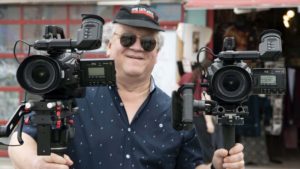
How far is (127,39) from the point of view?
2.47 metres

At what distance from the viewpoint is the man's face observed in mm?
2467

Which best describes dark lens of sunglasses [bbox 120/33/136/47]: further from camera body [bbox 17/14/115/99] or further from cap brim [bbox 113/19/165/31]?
camera body [bbox 17/14/115/99]

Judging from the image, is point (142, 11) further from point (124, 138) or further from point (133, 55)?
point (124, 138)

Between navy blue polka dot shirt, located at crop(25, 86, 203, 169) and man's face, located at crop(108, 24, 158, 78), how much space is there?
0.16m

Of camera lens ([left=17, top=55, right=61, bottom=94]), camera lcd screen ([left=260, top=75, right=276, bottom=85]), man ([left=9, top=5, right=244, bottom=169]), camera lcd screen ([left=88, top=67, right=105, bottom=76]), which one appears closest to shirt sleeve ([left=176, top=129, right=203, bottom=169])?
man ([left=9, top=5, right=244, bottom=169])

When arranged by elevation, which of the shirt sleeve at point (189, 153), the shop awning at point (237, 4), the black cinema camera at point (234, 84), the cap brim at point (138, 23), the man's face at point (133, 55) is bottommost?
the shirt sleeve at point (189, 153)

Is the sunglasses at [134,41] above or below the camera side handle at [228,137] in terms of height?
above

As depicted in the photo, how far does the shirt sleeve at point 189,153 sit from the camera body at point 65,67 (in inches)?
22.8

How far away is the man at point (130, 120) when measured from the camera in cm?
247

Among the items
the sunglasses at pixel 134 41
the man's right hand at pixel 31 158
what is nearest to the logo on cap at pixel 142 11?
the sunglasses at pixel 134 41

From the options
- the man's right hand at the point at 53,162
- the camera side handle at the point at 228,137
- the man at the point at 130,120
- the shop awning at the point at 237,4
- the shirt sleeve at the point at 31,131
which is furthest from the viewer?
the shop awning at the point at 237,4

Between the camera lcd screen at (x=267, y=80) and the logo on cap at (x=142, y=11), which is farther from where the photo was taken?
the logo on cap at (x=142, y=11)

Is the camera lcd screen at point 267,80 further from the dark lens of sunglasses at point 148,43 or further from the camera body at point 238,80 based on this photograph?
the dark lens of sunglasses at point 148,43

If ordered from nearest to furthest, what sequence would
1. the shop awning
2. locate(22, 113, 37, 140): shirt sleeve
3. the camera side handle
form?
the camera side handle, locate(22, 113, 37, 140): shirt sleeve, the shop awning
